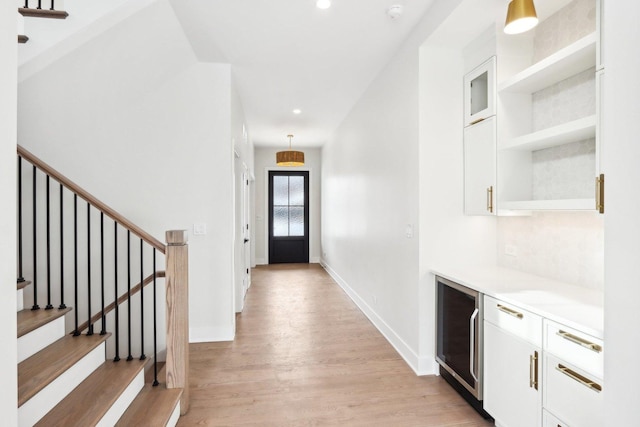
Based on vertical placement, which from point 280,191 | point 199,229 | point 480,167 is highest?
point 280,191

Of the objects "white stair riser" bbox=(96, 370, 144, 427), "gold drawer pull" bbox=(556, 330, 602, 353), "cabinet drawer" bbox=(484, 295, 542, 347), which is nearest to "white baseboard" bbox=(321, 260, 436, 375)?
"cabinet drawer" bbox=(484, 295, 542, 347)

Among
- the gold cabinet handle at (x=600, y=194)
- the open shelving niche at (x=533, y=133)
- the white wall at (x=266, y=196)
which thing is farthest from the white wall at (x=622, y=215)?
the white wall at (x=266, y=196)

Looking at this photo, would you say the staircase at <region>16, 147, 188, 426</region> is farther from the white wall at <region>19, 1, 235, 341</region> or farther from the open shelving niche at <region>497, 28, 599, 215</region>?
the open shelving niche at <region>497, 28, 599, 215</region>

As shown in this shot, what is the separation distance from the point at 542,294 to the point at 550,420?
0.63 metres

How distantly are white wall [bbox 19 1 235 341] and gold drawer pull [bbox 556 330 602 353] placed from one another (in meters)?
2.78

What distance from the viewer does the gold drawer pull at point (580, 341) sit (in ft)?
4.51

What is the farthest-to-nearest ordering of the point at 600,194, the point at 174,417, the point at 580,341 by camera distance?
the point at 174,417 < the point at 600,194 < the point at 580,341

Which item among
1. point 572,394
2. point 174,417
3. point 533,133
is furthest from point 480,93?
point 174,417

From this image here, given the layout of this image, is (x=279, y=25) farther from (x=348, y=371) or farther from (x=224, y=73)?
(x=348, y=371)

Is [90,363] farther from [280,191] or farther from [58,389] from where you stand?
[280,191]

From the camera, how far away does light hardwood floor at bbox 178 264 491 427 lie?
2.17 meters

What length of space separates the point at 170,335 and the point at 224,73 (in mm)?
2564

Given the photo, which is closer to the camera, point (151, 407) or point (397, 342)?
point (151, 407)

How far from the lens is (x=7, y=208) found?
89 centimetres
